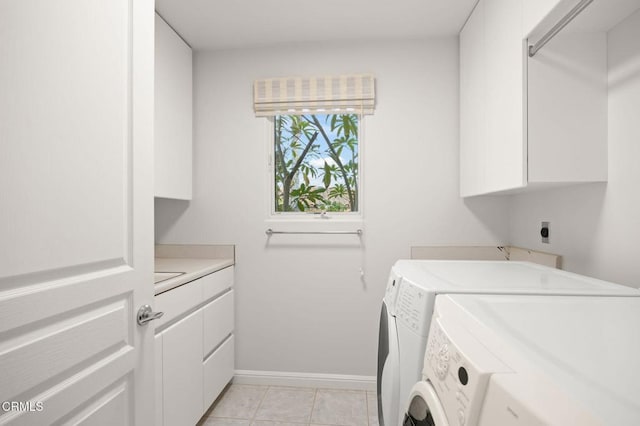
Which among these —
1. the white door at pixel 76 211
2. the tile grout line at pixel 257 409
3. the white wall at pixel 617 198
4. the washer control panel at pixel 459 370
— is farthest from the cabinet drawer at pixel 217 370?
the white wall at pixel 617 198

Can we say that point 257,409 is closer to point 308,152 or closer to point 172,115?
point 308,152

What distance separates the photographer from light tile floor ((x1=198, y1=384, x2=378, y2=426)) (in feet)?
6.41

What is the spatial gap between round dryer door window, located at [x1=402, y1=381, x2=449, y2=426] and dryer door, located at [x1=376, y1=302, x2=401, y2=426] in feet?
0.78

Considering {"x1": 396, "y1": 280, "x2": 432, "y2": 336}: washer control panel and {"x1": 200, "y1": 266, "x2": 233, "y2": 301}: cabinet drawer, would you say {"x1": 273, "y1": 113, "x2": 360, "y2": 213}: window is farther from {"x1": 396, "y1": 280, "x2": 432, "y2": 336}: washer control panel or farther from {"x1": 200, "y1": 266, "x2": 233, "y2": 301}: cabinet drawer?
{"x1": 396, "y1": 280, "x2": 432, "y2": 336}: washer control panel

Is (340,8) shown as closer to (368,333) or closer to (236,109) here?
(236,109)

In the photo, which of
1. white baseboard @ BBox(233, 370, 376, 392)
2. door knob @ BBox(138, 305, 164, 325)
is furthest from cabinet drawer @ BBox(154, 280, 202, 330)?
white baseboard @ BBox(233, 370, 376, 392)

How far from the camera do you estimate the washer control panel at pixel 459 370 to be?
1.82 feet

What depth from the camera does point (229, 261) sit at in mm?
2318

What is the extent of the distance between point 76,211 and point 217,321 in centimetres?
140

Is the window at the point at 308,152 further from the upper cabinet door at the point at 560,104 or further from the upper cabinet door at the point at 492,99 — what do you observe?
the upper cabinet door at the point at 560,104

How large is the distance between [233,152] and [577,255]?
2.08 metres

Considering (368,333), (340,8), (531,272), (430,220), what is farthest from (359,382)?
(340,8)

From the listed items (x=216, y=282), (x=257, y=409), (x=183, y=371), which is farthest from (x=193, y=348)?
(x=257, y=409)

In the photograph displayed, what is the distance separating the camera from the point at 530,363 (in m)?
0.55
